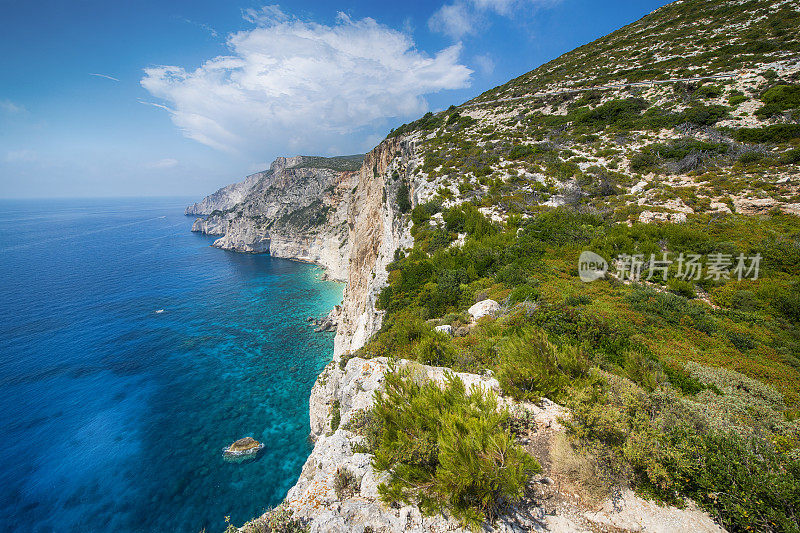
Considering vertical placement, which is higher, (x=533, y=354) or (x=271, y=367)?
(x=533, y=354)

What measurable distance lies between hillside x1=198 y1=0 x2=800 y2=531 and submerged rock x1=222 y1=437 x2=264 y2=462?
7108mm

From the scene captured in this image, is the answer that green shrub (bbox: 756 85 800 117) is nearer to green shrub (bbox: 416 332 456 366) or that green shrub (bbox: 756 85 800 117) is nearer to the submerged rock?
green shrub (bbox: 416 332 456 366)

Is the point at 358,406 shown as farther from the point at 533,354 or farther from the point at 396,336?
the point at 533,354

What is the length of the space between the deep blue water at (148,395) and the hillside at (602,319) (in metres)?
7.55

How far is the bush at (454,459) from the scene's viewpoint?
11.3ft

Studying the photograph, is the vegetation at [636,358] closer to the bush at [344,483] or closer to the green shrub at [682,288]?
the green shrub at [682,288]

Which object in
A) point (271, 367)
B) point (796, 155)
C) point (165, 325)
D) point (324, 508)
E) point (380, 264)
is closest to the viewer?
point (324, 508)

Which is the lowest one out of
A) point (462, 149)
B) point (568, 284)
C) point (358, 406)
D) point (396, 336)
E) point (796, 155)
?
point (358, 406)

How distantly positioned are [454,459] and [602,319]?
617cm

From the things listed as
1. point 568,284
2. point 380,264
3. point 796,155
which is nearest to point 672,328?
point 568,284

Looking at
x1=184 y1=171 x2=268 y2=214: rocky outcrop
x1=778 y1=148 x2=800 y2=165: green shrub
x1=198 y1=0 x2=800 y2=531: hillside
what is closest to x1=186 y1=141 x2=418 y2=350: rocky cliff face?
x1=198 y1=0 x2=800 y2=531: hillside

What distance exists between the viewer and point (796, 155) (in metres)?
12.9

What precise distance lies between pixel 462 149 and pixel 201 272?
61.4 meters

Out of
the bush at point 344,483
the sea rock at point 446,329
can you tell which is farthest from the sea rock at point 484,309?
the bush at point 344,483
